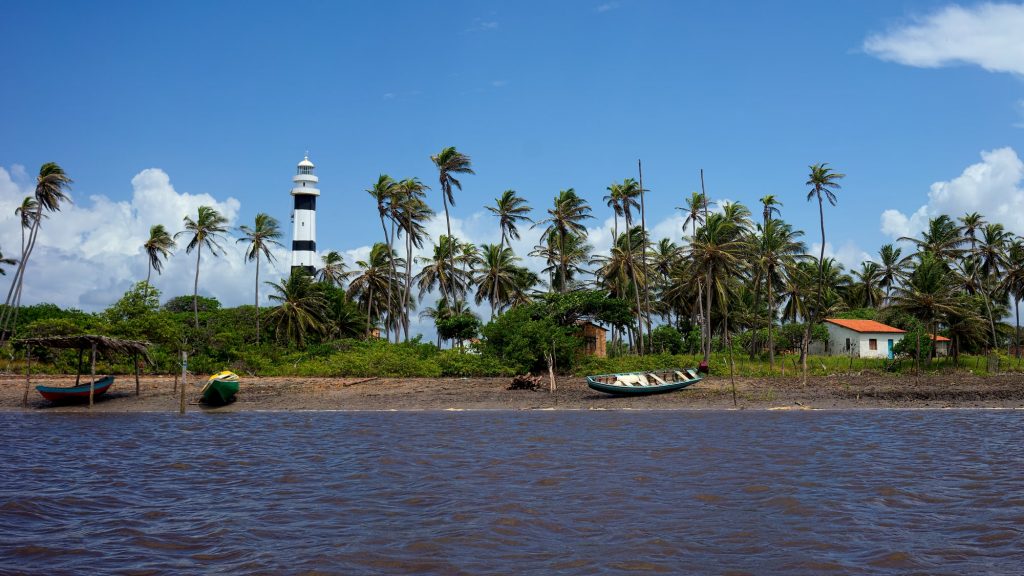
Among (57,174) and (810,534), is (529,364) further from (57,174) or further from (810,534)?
(57,174)

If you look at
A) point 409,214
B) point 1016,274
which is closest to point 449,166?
point 409,214

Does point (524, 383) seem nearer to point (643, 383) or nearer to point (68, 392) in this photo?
point (643, 383)

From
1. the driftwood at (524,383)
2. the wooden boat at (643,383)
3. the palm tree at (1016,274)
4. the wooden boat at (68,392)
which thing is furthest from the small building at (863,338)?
the wooden boat at (68,392)

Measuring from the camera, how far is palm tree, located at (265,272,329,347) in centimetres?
5691

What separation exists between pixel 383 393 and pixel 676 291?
29198 mm

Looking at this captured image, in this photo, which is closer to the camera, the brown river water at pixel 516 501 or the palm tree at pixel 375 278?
the brown river water at pixel 516 501

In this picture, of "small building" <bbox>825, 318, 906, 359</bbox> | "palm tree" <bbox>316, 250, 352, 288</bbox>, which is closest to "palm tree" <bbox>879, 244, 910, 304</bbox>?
"small building" <bbox>825, 318, 906, 359</bbox>

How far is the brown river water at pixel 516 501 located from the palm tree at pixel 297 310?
98.6 ft

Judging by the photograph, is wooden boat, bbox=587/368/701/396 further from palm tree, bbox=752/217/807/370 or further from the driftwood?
palm tree, bbox=752/217/807/370

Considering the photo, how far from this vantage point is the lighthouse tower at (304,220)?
243 feet

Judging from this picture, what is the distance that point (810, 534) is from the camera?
463 inches

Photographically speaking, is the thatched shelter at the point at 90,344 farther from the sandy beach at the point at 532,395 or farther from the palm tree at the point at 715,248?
the palm tree at the point at 715,248

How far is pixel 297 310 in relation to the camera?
5681 cm

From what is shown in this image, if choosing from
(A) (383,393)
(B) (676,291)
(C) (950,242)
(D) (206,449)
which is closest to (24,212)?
(A) (383,393)
